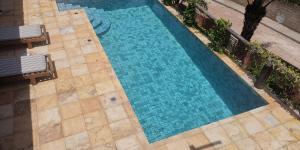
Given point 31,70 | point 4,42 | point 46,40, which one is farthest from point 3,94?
point 46,40

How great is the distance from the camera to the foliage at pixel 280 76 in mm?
10062

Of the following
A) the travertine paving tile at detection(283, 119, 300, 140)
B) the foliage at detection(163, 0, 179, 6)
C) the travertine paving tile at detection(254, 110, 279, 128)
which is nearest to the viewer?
the travertine paving tile at detection(283, 119, 300, 140)

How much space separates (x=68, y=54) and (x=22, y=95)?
3068 mm

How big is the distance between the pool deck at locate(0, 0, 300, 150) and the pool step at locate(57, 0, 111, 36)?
424 cm

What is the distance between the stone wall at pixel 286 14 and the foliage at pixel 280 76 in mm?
8086

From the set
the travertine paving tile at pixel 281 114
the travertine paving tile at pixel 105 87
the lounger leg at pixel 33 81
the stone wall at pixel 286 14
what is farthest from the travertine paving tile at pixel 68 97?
the stone wall at pixel 286 14

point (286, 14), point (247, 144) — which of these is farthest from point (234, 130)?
point (286, 14)

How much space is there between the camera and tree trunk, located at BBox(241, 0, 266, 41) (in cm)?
1216

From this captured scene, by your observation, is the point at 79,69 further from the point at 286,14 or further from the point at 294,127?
the point at 286,14

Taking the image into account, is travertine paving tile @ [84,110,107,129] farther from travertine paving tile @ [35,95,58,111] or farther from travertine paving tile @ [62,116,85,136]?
travertine paving tile @ [35,95,58,111]

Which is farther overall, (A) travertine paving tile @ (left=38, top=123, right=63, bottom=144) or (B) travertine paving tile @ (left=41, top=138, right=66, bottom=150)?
(A) travertine paving tile @ (left=38, top=123, right=63, bottom=144)

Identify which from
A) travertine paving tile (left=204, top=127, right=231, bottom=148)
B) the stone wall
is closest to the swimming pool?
travertine paving tile (left=204, top=127, right=231, bottom=148)

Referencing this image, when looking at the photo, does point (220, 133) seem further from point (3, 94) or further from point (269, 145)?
point (3, 94)

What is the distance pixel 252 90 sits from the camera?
11.2 metres
